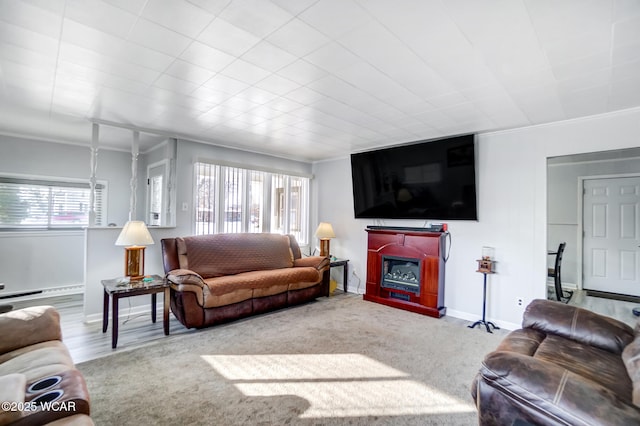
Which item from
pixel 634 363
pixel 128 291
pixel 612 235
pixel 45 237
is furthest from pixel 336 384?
pixel 612 235

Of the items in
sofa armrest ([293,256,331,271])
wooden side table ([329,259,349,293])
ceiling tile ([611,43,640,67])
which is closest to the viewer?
ceiling tile ([611,43,640,67])

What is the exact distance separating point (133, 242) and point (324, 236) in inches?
115

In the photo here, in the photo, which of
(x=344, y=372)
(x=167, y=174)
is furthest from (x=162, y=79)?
(x=344, y=372)

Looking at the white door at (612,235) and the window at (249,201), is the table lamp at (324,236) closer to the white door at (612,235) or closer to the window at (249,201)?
the window at (249,201)

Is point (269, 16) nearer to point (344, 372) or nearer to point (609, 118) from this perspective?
point (344, 372)

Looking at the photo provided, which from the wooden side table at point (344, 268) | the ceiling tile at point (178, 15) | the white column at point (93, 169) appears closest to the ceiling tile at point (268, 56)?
the ceiling tile at point (178, 15)

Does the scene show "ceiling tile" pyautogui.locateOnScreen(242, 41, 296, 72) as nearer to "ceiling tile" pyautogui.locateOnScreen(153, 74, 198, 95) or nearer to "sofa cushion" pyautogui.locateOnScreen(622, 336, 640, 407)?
"ceiling tile" pyautogui.locateOnScreen(153, 74, 198, 95)

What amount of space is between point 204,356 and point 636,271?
6578mm

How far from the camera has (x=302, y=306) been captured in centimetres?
439

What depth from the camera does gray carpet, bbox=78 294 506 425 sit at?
194 cm

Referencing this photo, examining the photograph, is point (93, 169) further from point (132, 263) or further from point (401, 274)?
point (401, 274)

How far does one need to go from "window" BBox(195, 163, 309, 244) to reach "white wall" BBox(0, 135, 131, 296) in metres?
2.01

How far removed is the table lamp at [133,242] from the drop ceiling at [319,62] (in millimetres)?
1321

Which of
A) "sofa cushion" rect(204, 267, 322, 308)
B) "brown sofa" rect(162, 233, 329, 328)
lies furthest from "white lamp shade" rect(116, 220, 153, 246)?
"sofa cushion" rect(204, 267, 322, 308)
